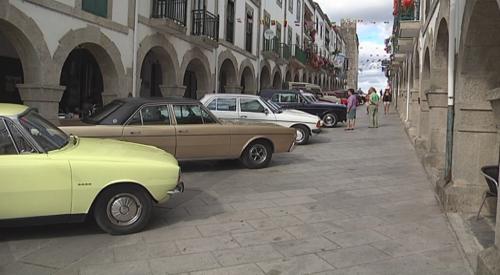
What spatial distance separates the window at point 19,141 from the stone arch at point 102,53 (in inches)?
253

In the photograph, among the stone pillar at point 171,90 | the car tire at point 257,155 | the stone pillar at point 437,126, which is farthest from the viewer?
the stone pillar at point 171,90

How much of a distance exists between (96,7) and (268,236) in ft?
29.9

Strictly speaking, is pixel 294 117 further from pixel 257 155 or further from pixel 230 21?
pixel 230 21

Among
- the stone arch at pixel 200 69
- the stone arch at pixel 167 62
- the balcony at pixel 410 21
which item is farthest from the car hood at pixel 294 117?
the stone arch at pixel 200 69

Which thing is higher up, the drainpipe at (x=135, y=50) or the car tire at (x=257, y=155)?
the drainpipe at (x=135, y=50)

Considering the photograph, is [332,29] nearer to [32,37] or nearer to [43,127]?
[32,37]

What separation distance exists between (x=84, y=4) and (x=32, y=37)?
80.6 inches

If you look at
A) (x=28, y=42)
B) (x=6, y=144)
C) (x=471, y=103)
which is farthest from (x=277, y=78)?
(x=6, y=144)

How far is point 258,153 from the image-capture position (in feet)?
34.2

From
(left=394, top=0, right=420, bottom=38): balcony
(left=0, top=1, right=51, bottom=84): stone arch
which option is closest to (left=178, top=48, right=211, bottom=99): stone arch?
(left=394, top=0, right=420, bottom=38): balcony

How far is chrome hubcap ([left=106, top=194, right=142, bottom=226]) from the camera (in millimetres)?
5617

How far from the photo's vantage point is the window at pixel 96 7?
1223 centimetres

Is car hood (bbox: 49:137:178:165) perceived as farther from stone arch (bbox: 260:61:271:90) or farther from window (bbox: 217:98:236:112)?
stone arch (bbox: 260:61:271:90)

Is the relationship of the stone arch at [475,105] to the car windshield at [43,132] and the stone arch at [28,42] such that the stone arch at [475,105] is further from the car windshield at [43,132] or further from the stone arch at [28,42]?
the stone arch at [28,42]
